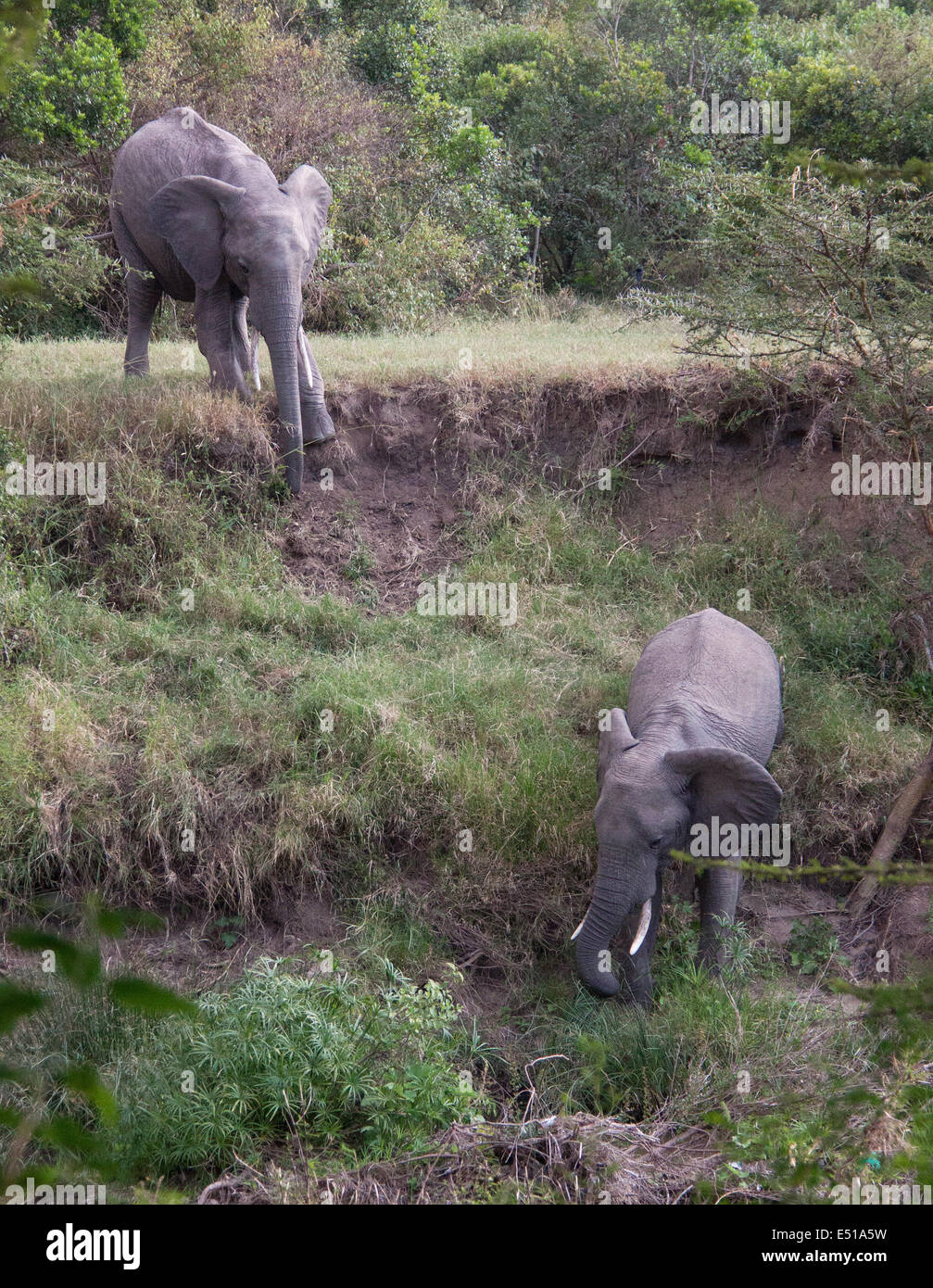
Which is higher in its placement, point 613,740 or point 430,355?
point 430,355

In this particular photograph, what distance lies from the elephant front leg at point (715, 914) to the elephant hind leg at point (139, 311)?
662 centimetres

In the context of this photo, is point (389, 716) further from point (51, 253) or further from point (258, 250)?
point (51, 253)

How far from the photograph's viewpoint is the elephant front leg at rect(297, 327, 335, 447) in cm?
924

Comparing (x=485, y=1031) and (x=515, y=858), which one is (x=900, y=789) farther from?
(x=485, y=1031)

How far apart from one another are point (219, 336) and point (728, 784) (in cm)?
562

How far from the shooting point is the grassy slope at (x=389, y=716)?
20.7 feet

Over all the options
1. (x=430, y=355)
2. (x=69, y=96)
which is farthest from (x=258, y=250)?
(x=69, y=96)

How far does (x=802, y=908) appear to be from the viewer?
6883 mm

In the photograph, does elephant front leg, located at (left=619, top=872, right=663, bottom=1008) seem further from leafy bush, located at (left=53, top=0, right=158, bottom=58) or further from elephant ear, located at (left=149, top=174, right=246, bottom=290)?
leafy bush, located at (left=53, top=0, right=158, bottom=58)

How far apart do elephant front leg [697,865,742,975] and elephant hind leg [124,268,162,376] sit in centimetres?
662

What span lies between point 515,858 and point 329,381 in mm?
4979

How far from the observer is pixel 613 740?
6227 millimetres

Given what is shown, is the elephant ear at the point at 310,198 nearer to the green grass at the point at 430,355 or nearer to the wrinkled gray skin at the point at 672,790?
the green grass at the point at 430,355

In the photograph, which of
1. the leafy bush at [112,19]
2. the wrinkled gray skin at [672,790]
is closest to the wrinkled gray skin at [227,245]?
the wrinkled gray skin at [672,790]
